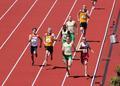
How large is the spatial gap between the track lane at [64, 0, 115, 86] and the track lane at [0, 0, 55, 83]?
268 cm

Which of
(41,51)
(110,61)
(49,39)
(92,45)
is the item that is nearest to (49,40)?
(49,39)

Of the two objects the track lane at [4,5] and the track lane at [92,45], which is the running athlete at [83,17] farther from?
the track lane at [4,5]

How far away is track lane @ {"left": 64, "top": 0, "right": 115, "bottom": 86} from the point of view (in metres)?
21.5

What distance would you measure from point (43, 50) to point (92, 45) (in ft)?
7.52

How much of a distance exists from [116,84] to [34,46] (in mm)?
5993

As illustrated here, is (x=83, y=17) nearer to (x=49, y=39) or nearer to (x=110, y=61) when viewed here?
(x=110, y=61)

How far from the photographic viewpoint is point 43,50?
2472 centimetres

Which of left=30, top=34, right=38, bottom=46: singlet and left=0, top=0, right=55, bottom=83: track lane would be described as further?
left=0, top=0, right=55, bottom=83: track lane

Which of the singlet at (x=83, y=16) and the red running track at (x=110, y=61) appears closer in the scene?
the red running track at (x=110, y=61)

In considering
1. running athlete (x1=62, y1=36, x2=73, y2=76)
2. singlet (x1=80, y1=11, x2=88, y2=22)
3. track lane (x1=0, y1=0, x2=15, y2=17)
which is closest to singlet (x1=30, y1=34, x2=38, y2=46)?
running athlete (x1=62, y1=36, x2=73, y2=76)

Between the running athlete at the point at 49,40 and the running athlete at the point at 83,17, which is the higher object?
the running athlete at the point at 83,17

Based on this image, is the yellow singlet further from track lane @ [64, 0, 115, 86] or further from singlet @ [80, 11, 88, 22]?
track lane @ [64, 0, 115, 86]

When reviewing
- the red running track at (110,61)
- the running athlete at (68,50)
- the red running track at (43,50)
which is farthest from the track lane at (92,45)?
the running athlete at (68,50)

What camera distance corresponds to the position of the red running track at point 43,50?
71.4 ft
